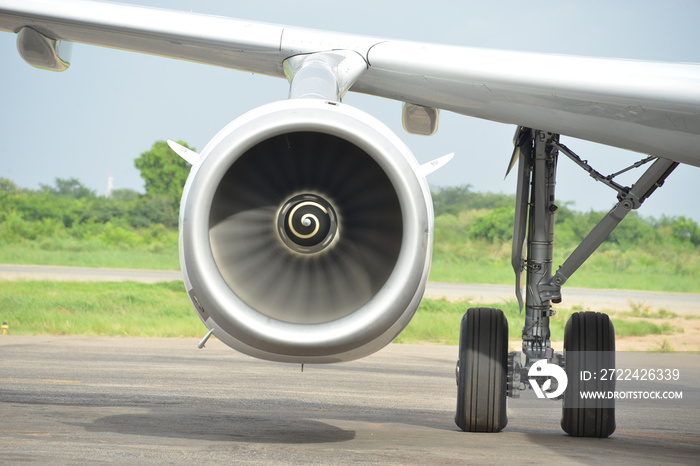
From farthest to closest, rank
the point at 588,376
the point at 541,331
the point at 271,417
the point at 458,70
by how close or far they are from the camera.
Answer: the point at 271,417
the point at 541,331
the point at 588,376
the point at 458,70

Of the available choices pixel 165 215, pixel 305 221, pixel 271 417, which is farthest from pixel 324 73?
pixel 165 215

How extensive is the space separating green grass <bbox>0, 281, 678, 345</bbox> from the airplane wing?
11169 millimetres

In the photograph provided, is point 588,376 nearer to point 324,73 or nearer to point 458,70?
point 458,70

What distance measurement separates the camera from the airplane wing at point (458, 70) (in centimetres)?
527

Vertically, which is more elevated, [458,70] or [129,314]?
[458,70]

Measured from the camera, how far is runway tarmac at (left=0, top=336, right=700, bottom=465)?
5574mm

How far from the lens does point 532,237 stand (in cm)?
716

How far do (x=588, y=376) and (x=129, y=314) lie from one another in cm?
1375

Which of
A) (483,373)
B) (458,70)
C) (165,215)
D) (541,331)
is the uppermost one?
(165,215)

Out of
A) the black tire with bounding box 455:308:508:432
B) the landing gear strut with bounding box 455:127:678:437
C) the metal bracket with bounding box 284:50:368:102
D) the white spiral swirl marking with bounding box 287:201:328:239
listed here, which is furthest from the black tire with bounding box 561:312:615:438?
the white spiral swirl marking with bounding box 287:201:328:239

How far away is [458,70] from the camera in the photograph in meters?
5.68

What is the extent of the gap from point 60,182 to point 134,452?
35.1m

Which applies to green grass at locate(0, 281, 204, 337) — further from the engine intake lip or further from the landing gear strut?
the engine intake lip

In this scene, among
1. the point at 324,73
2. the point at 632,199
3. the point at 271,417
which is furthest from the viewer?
the point at 271,417
